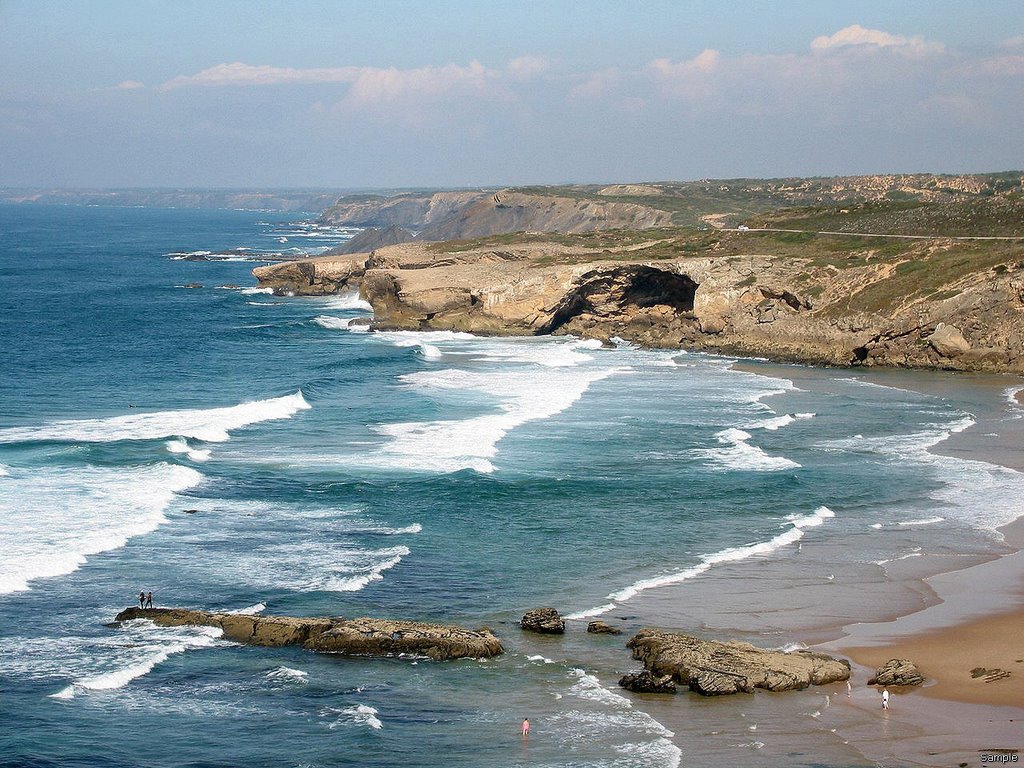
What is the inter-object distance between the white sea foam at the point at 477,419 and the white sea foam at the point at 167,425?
6.31m

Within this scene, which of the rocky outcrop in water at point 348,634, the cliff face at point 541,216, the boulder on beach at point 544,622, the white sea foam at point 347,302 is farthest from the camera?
the cliff face at point 541,216

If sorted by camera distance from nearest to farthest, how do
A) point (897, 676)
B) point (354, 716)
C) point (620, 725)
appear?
point (620, 725) < point (354, 716) < point (897, 676)

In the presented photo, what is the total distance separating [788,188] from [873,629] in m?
141

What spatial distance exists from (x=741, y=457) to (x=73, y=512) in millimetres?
22562

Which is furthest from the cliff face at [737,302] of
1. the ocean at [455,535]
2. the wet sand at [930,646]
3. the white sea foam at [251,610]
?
the white sea foam at [251,610]

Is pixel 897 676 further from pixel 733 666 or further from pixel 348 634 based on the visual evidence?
pixel 348 634

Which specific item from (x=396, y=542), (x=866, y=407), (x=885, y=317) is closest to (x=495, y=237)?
(x=885, y=317)

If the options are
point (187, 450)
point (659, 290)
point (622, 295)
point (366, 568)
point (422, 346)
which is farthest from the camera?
point (659, 290)

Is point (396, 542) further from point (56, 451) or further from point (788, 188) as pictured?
point (788, 188)

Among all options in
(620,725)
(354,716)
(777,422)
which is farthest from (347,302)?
(620,725)

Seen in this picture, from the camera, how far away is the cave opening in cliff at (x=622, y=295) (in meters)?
77.4

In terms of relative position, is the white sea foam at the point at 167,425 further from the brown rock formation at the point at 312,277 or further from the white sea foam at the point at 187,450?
the brown rock formation at the point at 312,277

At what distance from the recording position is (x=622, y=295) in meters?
78.9

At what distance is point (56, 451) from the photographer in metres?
42.2
